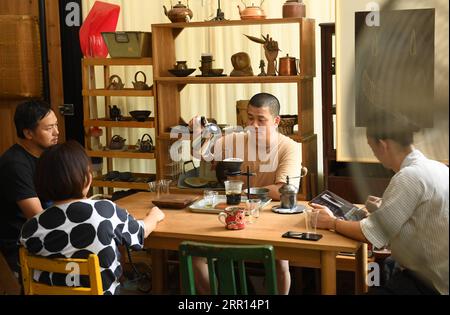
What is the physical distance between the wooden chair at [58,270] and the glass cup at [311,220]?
29.5 inches

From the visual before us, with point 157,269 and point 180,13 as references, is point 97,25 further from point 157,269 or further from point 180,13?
point 157,269

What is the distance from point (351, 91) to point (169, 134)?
310cm

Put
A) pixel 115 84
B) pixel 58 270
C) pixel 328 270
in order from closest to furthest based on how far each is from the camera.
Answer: pixel 58 270 < pixel 328 270 < pixel 115 84

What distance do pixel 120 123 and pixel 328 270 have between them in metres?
2.06

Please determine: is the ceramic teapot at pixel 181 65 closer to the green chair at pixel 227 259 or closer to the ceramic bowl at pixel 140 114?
the ceramic bowl at pixel 140 114

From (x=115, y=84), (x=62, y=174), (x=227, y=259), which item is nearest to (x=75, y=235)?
(x=62, y=174)

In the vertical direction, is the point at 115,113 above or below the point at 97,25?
below

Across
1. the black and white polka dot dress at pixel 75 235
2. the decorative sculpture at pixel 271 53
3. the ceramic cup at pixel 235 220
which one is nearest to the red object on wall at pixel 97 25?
the decorative sculpture at pixel 271 53

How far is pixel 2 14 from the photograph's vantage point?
14.3 ft

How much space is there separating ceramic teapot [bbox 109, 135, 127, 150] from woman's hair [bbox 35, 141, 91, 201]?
6.34 feet

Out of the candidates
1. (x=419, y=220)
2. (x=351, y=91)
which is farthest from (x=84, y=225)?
(x=351, y=91)

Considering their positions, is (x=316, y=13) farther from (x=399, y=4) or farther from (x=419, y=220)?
(x=399, y=4)

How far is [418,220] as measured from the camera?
1616 mm

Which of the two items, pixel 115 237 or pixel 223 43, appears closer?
pixel 115 237
